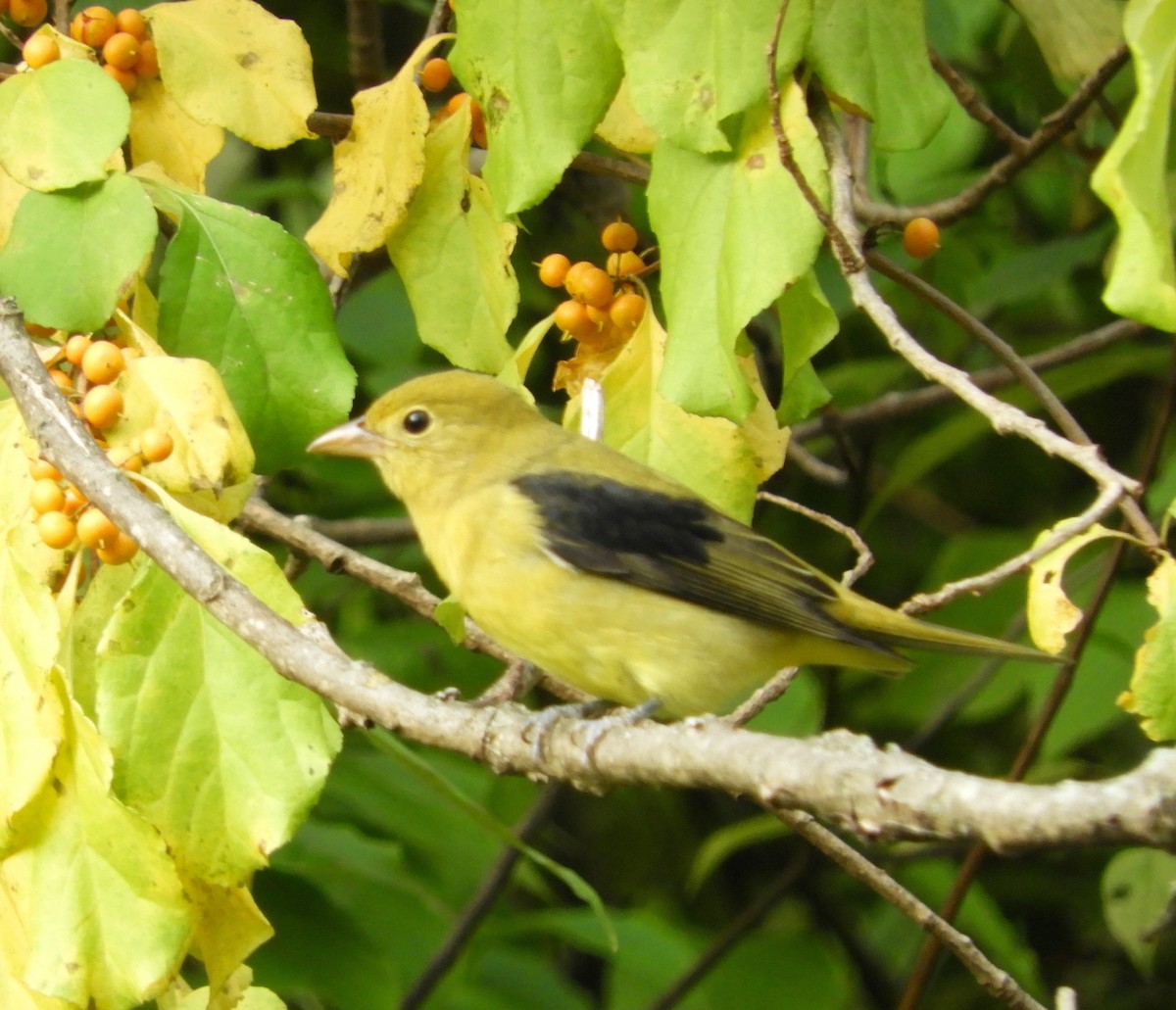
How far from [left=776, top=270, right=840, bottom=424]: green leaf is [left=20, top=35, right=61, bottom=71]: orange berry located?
133cm

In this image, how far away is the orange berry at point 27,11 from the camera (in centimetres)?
319

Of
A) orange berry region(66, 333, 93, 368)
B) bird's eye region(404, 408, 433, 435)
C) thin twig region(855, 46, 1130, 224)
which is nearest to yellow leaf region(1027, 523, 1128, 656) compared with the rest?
Answer: thin twig region(855, 46, 1130, 224)

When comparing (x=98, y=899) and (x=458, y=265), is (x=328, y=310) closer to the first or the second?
(x=458, y=265)

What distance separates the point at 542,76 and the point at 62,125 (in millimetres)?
795

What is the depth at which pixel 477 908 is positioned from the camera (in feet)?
16.3

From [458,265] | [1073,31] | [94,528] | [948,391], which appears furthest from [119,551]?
[948,391]

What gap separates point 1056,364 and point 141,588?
10.8ft

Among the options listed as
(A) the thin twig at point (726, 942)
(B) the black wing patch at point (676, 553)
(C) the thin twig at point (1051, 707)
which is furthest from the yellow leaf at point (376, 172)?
(A) the thin twig at point (726, 942)

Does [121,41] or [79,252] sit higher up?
[121,41]

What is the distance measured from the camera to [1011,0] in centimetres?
325

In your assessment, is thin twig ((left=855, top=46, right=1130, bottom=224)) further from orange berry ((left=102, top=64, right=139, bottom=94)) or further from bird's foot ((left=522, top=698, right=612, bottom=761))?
orange berry ((left=102, top=64, right=139, bottom=94))

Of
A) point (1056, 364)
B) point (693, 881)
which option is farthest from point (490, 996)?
point (1056, 364)

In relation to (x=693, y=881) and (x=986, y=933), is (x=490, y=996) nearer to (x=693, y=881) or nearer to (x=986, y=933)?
(x=693, y=881)

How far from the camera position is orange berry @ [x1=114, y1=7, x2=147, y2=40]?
298 centimetres
